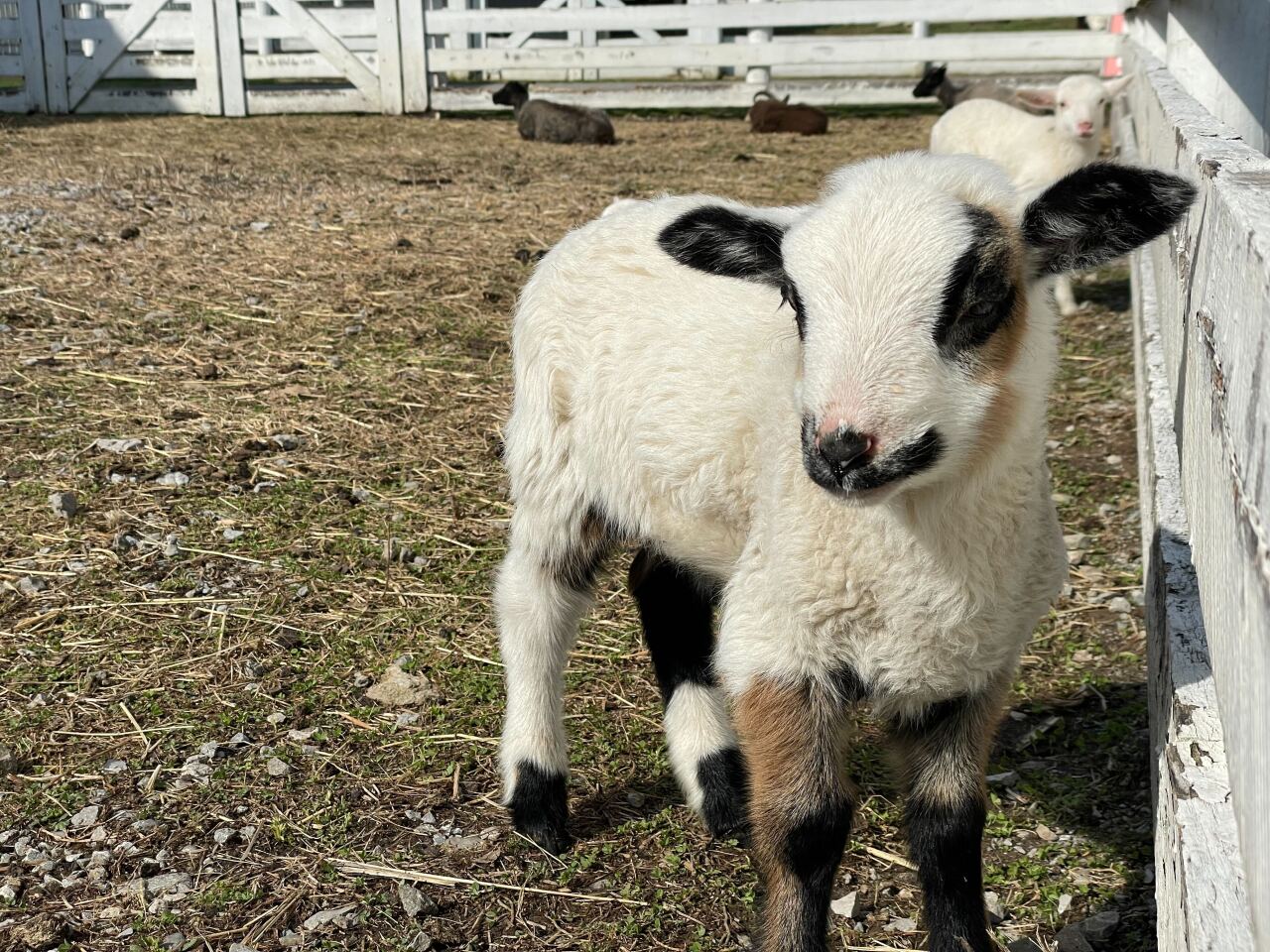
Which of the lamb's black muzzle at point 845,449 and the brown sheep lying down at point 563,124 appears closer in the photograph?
the lamb's black muzzle at point 845,449

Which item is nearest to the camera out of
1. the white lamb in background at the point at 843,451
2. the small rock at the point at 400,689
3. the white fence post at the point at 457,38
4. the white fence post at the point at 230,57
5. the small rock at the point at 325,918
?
the white lamb in background at the point at 843,451

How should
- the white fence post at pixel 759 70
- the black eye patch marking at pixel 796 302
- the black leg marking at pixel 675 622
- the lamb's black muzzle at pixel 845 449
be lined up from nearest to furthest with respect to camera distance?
the lamb's black muzzle at pixel 845 449, the black eye patch marking at pixel 796 302, the black leg marking at pixel 675 622, the white fence post at pixel 759 70

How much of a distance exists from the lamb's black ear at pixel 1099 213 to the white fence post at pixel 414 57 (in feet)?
47.8

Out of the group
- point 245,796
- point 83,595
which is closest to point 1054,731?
point 245,796

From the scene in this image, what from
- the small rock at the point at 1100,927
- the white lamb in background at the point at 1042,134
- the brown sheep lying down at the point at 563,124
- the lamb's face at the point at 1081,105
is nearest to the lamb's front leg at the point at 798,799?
the small rock at the point at 1100,927

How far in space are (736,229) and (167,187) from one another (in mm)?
8600

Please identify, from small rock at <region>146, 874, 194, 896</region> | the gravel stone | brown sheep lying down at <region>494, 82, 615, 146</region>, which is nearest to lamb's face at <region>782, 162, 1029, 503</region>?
small rock at <region>146, 874, 194, 896</region>

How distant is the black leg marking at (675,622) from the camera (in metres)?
3.78

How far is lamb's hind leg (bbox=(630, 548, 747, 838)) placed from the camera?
363 cm

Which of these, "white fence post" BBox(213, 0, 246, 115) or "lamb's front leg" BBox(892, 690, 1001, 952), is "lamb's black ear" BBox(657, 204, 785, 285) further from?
"white fence post" BBox(213, 0, 246, 115)

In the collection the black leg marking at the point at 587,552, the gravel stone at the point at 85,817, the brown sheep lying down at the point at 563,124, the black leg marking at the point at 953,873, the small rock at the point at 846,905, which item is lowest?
the small rock at the point at 846,905

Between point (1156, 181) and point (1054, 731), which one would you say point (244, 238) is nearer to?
point (1054, 731)

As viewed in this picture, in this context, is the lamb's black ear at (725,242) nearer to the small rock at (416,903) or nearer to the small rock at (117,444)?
the small rock at (416,903)

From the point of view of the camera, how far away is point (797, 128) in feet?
47.6
